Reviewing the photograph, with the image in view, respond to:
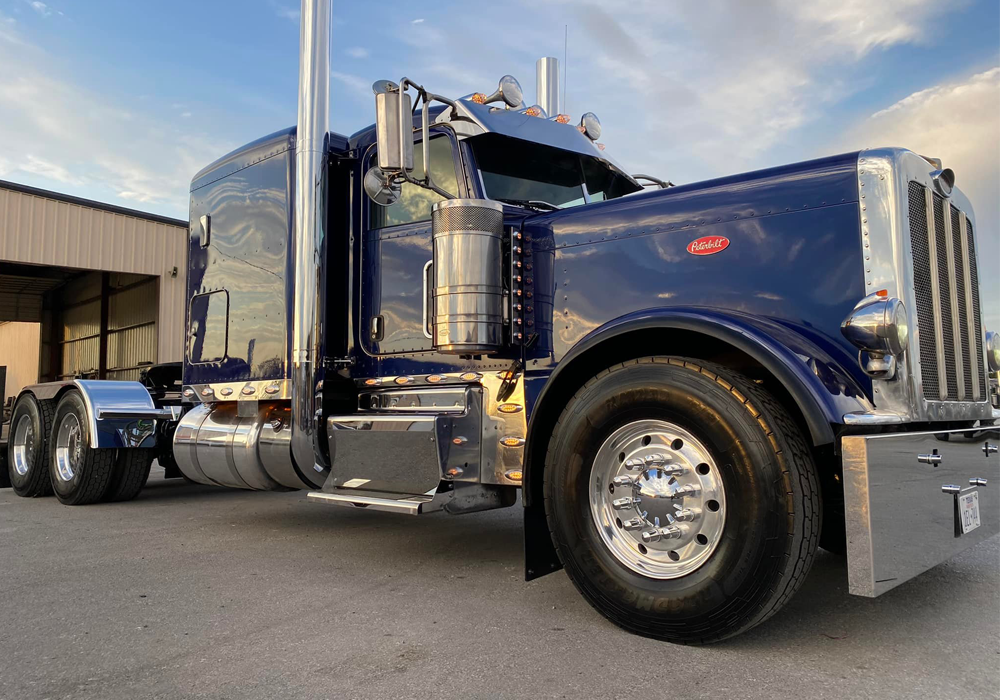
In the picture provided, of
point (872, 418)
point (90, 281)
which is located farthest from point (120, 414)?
point (90, 281)

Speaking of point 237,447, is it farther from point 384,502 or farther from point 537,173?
point 537,173

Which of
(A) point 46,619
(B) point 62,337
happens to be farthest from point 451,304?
(B) point 62,337

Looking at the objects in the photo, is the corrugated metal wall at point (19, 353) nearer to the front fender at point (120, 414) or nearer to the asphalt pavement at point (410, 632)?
the front fender at point (120, 414)

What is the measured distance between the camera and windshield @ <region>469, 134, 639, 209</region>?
14.3 feet

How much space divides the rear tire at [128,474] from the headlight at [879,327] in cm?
621

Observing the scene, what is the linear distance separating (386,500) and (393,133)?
1.86m

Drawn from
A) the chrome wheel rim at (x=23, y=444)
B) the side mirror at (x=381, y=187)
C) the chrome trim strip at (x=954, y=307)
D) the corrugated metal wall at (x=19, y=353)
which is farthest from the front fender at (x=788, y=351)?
the corrugated metal wall at (x=19, y=353)

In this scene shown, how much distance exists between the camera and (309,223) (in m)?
4.84

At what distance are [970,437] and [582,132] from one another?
2928 mm

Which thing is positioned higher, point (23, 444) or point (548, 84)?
point (548, 84)

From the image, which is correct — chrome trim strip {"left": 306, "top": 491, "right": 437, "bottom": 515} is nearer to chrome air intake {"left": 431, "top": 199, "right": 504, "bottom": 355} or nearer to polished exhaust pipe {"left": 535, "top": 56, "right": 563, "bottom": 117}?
chrome air intake {"left": 431, "top": 199, "right": 504, "bottom": 355}

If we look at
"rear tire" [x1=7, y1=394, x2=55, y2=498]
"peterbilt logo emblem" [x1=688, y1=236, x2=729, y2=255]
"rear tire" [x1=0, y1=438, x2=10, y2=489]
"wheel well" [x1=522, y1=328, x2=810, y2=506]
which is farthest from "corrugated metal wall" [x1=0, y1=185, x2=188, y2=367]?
"peterbilt logo emblem" [x1=688, y1=236, x2=729, y2=255]

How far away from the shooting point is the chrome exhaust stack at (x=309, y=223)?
4805 millimetres

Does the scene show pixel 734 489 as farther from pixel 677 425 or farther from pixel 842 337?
pixel 842 337
